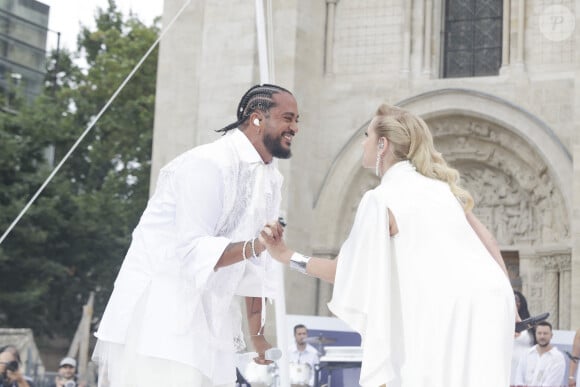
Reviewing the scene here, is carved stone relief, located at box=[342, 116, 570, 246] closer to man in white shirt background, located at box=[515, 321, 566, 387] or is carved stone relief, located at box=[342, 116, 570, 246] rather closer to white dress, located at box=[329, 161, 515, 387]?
man in white shirt background, located at box=[515, 321, 566, 387]

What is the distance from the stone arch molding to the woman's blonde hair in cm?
1100

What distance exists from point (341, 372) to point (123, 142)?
68.4ft

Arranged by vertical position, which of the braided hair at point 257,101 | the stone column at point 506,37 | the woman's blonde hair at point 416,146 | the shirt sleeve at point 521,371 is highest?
the stone column at point 506,37

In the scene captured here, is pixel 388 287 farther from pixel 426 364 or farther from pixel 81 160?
pixel 81 160

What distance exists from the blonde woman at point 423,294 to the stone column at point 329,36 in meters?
13.0

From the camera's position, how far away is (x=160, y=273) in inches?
192

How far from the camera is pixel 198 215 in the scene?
15.9 ft

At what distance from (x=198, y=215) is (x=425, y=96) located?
12189 millimetres

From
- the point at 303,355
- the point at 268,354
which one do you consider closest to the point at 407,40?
the point at 303,355

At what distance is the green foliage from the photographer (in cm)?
2631

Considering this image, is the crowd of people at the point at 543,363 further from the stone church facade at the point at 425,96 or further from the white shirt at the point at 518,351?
the stone church facade at the point at 425,96

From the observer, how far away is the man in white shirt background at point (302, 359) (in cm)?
1272

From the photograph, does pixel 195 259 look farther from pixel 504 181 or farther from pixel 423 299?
pixel 504 181

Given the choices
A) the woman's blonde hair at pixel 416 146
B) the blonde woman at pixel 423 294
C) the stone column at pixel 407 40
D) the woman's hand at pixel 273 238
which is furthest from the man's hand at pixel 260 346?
the stone column at pixel 407 40
